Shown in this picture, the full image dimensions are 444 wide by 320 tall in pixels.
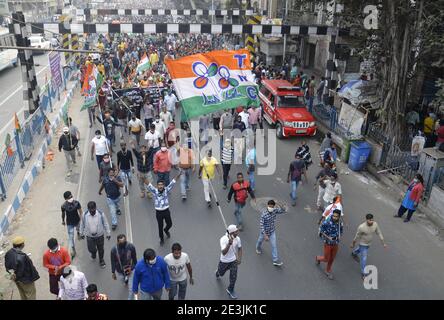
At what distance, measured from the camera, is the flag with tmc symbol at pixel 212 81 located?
32.8ft

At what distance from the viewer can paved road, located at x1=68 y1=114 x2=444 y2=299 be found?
7.53 metres

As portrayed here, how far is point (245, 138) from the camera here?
13.9 meters

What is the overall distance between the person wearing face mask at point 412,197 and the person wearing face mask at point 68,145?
30.5 ft

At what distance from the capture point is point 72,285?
19.0ft

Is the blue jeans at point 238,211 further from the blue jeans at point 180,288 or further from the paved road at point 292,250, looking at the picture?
the blue jeans at point 180,288

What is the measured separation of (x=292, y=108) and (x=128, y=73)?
10.9 m

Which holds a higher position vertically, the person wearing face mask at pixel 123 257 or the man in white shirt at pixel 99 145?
the man in white shirt at pixel 99 145

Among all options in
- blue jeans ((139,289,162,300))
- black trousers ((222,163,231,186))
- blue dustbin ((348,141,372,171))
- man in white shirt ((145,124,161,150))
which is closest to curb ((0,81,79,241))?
man in white shirt ((145,124,161,150))

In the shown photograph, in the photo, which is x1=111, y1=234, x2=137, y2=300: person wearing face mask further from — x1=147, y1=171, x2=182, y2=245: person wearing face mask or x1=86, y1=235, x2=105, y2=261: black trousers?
x1=147, y1=171, x2=182, y2=245: person wearing face mask

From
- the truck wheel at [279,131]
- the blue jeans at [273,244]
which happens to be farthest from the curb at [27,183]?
the truck wheel at [279,131]

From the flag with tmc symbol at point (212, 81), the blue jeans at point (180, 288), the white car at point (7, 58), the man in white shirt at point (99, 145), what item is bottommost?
the blue jeans at point (180, 288)

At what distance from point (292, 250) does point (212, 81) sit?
4638 millimetres

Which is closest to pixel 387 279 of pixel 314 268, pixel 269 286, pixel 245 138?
pixel 314 268

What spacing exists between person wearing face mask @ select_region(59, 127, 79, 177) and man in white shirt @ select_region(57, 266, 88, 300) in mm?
6767
